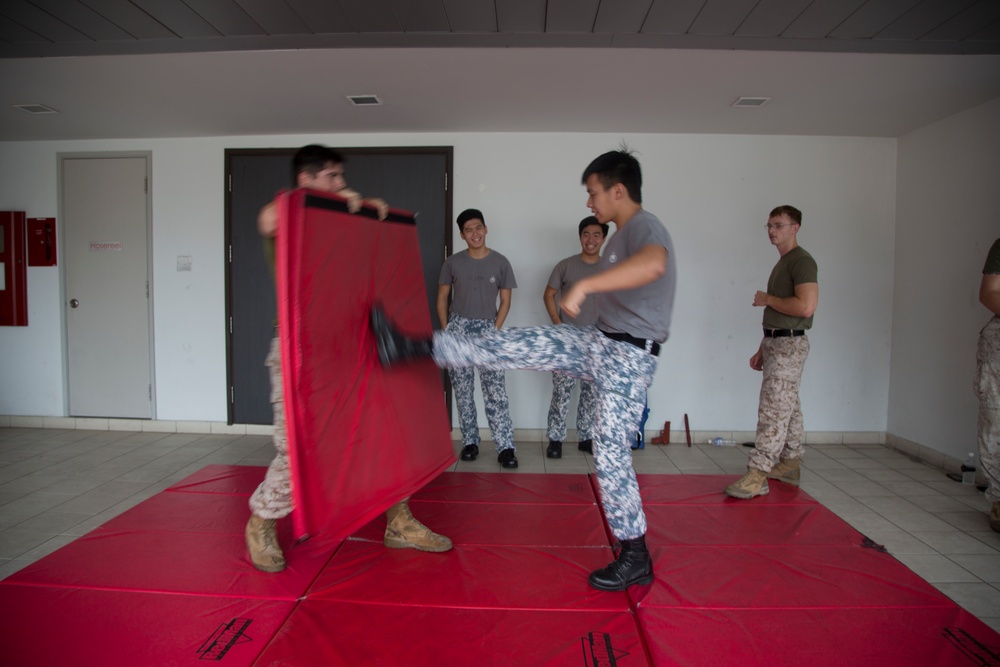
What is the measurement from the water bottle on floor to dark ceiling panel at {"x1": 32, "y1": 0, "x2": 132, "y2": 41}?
580 centimetres

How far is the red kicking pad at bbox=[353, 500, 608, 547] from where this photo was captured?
2.60m

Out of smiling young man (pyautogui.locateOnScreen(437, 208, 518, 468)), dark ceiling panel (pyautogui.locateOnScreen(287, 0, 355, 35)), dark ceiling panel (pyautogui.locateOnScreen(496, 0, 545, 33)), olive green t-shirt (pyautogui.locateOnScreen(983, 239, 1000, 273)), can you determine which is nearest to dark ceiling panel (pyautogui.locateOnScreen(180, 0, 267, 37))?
dark ceiling panel (pyautogui.locateOnScreen(287, 0, 355, 35))

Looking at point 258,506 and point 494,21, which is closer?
point 258,506

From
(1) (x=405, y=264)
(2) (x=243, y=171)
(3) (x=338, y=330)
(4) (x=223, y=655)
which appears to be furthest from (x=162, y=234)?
(4) (x=223, y=655)

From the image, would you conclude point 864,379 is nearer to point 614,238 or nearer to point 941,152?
point 941,152

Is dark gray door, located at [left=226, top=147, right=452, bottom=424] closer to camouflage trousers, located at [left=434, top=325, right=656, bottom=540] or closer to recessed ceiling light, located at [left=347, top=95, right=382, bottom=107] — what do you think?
recessed ceiling light, located at [left=347, top=95, right=382, bottom=107]

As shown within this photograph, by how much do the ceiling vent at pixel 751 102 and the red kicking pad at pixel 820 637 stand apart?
318 centimetres

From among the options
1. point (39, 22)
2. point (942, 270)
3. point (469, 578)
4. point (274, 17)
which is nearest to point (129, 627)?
point (469, 578)

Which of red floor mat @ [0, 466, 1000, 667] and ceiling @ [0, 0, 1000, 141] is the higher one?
ceiling @ [0, 0, 1000, 141]

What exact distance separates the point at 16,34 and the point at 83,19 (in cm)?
53

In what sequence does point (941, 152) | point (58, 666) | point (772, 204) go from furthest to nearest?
point (772, 204)
point (941, 152)
point (58, 666)

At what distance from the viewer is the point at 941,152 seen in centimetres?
419

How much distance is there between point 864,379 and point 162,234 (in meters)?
6.31

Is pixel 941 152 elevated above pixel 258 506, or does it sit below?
above
